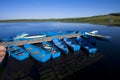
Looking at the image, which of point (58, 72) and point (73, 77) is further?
A: point (58, 72)

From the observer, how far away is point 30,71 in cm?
1798

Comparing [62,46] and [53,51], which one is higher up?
[62,46]

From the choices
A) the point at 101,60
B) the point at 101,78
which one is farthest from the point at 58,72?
the point at 101,60

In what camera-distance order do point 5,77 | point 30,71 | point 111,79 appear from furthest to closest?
point 30,71 → point 5,77 → point 111,79

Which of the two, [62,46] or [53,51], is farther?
[62,46]

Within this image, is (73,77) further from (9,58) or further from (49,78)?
(9,58)

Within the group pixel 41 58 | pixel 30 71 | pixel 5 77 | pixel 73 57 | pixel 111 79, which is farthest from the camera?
pixel 73 57

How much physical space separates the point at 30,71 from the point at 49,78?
13.5 feet

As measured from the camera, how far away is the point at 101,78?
1552 centimetres

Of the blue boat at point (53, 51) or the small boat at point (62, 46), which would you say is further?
the small boat at point (62, 46)

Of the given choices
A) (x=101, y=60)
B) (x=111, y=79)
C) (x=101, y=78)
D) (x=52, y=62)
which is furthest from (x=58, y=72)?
(x=101, y=60)

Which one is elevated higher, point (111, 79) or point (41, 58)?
point (41, 58)

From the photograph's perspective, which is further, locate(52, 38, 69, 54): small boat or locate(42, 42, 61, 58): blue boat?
locate(52, 38, 69, 54): small boat

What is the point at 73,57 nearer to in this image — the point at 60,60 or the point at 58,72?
the point at 60,60
